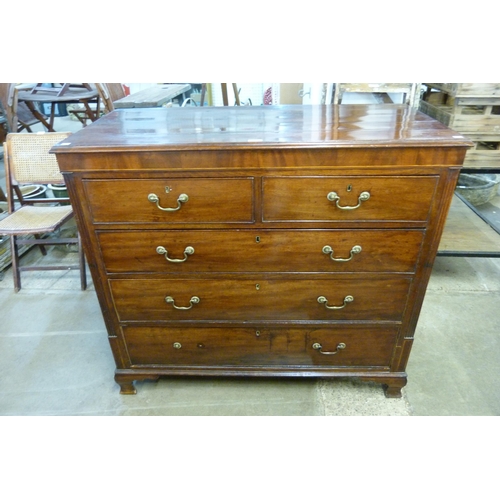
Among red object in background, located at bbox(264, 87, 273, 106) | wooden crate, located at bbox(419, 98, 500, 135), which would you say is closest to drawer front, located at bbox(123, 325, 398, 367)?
wooden crate, located at bbox(419, 98, 500, 135)

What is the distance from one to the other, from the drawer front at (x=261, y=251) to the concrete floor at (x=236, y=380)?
Result: 72 centimetres

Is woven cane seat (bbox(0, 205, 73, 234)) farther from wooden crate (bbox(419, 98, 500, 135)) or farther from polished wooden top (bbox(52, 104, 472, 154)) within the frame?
wooden crate (bbox(419, 98, 500, 135))

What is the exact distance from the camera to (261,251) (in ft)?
4.77

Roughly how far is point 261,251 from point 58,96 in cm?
335

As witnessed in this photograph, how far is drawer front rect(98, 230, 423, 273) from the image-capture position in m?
1.41

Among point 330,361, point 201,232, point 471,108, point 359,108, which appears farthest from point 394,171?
point 471,108

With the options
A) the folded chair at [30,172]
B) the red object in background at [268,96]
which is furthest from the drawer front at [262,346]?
the red object in background at [268,96]

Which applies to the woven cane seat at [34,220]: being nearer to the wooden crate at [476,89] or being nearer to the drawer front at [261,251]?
the drawer front at [261,251]

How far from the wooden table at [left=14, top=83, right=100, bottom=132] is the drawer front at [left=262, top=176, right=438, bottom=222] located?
3.24 m

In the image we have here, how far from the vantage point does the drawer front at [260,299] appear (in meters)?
1.53

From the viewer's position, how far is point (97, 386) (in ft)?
6.29

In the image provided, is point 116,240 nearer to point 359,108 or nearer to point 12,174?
point 359,108

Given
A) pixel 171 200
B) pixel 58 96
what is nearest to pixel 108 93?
pixel 58 96

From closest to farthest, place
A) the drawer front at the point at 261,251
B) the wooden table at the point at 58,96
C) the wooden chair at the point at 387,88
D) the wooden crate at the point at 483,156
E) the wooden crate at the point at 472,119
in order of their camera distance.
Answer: the drawer front at the point at 261,251 < the wooden chair at the point at 387,88 < the wooden crate at the point at 472,119 < the wooden crate at the point at 483,156 < the wooden table at the point at 58,96
